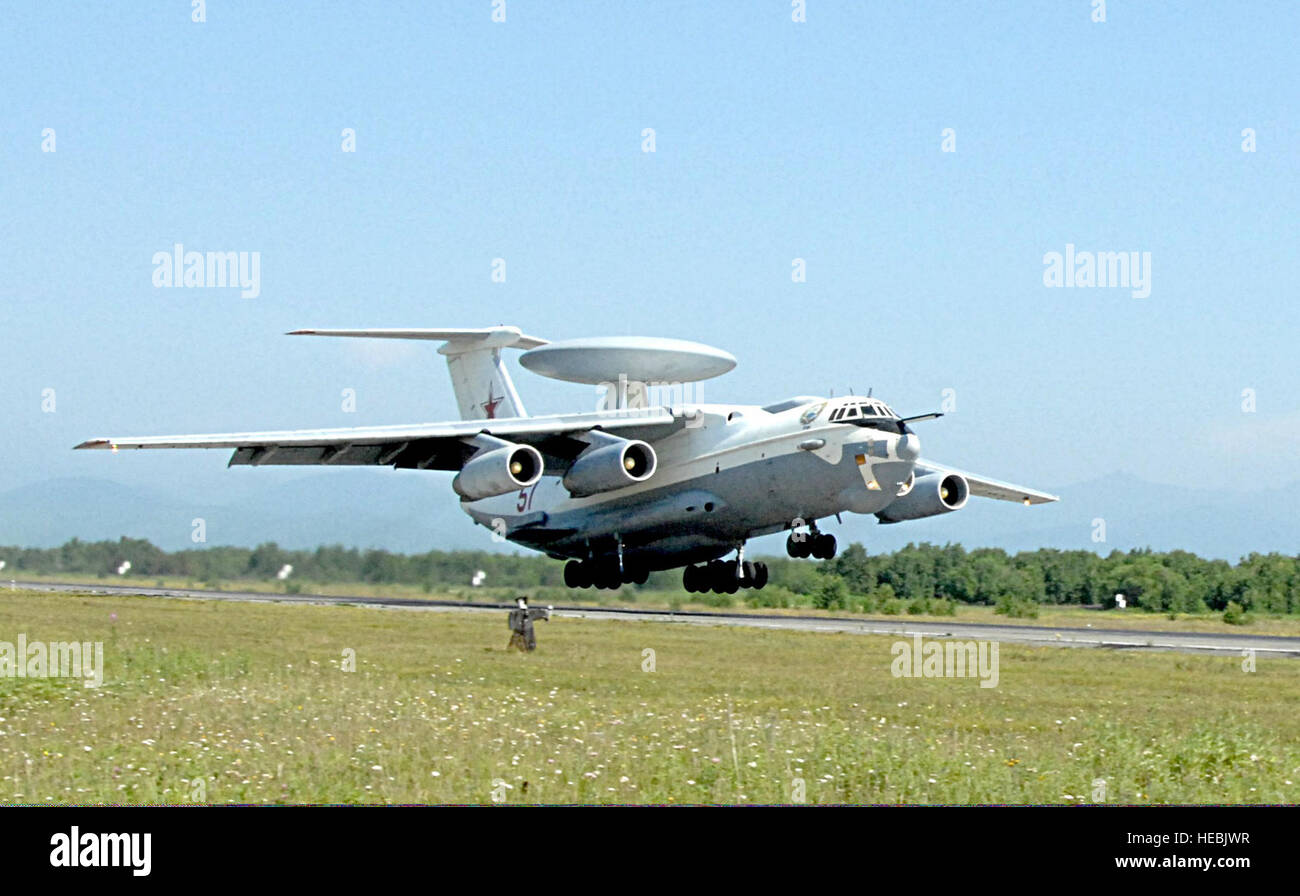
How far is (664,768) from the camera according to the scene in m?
10.4

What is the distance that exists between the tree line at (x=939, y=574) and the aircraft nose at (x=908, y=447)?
34.7ft

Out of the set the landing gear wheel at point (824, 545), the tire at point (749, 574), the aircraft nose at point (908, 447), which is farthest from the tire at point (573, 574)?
the aircraft nose at point (908, 447)

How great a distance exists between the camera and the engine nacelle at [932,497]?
2861 centimetres

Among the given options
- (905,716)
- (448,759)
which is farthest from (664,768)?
(905,716)

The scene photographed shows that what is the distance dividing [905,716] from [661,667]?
20.6 ft

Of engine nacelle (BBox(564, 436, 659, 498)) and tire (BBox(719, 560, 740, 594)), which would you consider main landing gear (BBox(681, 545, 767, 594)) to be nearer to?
tire (BBox(719, 560, 740, 594))

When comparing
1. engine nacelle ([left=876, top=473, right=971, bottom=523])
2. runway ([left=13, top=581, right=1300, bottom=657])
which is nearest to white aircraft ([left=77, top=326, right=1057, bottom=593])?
engine nacelle ([left=876, top=473, right=971, bottom=523])

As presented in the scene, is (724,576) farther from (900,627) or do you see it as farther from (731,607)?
(731,607)

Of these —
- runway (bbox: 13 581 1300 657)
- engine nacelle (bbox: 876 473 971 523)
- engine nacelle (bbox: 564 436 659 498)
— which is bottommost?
runway (bbox: 13 581 1300 657)

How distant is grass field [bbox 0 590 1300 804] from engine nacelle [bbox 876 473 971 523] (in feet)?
14.8

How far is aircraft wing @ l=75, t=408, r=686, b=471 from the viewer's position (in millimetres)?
27719

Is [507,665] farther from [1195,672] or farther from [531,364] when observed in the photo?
[1195,672]

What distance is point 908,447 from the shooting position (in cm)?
2466

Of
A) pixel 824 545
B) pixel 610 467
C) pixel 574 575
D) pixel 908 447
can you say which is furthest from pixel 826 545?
pixel 574 575
